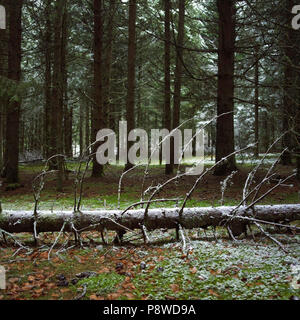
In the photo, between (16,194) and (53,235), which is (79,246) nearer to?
(53,235)

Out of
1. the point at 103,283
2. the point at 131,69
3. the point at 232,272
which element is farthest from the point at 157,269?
the point at 131,69

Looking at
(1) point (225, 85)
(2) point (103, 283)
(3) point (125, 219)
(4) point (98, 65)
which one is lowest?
(2) point (103, 283)

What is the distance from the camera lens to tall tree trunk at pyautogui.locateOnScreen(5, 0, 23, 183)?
1147 centimetres

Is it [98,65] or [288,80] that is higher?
[98,65]

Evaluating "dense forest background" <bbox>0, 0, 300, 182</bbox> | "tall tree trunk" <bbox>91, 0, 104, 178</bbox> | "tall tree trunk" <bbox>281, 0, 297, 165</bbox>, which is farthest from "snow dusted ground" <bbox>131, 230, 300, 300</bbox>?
"tall tree trunk" <bbox>91, 0, 104, 178</bbox>

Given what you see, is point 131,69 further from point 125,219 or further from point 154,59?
point 125,219

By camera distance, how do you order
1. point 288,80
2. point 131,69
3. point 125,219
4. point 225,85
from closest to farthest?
point 125,219 → point 225,85 → point 288,80 → point 131,69

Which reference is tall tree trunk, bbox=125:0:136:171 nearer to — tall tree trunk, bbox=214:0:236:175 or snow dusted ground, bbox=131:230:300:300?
tall tree trunk, bbox=214:0:236:175

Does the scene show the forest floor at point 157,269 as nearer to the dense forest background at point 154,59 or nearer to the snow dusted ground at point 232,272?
the snow dusted ground at point 232,272

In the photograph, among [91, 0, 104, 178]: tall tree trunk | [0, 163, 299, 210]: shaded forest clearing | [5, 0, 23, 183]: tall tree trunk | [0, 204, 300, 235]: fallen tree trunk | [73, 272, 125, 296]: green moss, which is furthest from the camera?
[91, 0, 104, 178]: tall tree trunk

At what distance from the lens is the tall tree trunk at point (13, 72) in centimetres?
1147

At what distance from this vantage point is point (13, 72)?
11477mm
